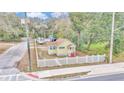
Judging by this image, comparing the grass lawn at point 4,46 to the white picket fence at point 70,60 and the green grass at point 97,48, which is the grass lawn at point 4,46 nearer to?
the white picket fence at point 70,60

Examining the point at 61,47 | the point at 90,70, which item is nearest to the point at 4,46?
the point at 61,47

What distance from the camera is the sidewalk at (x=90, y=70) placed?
252cm

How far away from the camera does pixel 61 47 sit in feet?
8.19

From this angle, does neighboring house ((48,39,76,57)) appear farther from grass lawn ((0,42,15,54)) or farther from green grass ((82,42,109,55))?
grass lawn ((0,42,15,54))

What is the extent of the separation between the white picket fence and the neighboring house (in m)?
0.07

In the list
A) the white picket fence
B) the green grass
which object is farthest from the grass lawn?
the green grass

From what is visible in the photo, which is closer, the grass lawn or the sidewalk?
the grass lawn

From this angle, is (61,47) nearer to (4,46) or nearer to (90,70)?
(90,70)

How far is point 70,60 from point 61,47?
16 centimetres

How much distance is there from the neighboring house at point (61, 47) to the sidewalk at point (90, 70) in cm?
18

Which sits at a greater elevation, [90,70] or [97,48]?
[97,48]

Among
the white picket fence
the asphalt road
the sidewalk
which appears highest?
the white picket fence

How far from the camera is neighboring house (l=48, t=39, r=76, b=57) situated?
247 cm
